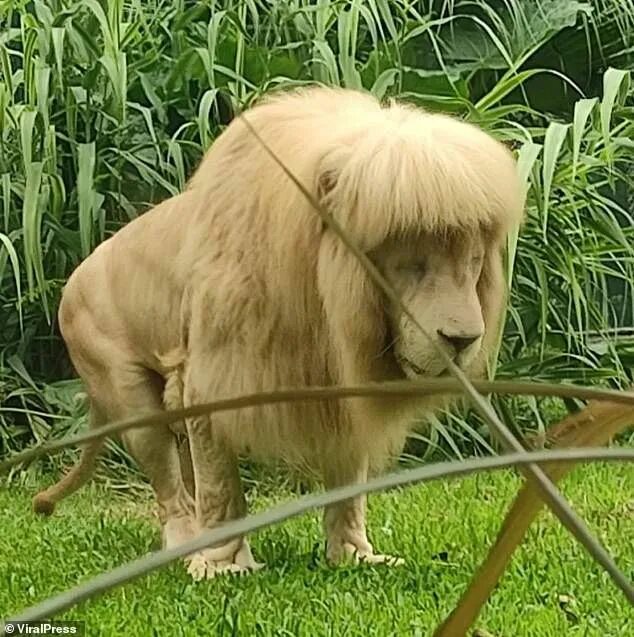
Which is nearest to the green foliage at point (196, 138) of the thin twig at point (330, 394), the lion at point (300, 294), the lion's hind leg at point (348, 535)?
the lion at point (300, 294)

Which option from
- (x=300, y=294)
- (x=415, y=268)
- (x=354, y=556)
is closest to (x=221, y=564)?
(x=354, y=556)

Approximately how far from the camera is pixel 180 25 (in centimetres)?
395

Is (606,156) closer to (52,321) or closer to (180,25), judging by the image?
(180,25)

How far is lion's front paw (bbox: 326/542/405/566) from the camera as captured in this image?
245 cm

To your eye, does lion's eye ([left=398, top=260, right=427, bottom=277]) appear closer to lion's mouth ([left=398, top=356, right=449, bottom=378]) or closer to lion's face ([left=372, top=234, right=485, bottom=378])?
lion's face ([left=372, top=234, right=485, bottom=378])

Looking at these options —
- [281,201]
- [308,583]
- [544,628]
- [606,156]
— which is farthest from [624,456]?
[606,156]

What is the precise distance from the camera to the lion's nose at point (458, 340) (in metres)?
1.88

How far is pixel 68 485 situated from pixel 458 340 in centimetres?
118

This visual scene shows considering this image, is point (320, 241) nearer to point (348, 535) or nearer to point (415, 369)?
point (415, 369)

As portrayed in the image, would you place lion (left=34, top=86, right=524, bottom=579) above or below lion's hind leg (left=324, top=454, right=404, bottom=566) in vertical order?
above

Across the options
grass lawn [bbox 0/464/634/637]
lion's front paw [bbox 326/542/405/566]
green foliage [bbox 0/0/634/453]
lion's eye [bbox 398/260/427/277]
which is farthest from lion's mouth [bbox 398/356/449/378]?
green foliage [bbox 0/0/634/453]

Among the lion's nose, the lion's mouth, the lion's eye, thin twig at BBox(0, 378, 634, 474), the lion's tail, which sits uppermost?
thin twig at BBox(0, 378, 634, 474)

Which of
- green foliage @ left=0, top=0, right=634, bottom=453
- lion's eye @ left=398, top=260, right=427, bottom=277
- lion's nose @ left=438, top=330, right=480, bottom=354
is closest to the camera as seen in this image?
lion's nose @ left=438, top=330, right=480, bottom=354

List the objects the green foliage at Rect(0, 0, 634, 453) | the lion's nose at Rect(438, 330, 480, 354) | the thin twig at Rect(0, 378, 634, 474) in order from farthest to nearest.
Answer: the green foliage at Rect(0, 0, 634, 453), the lion's nose at Rect(438, 330, 480, 354), the thin twig at Rect(0, 378, 634, 474)
